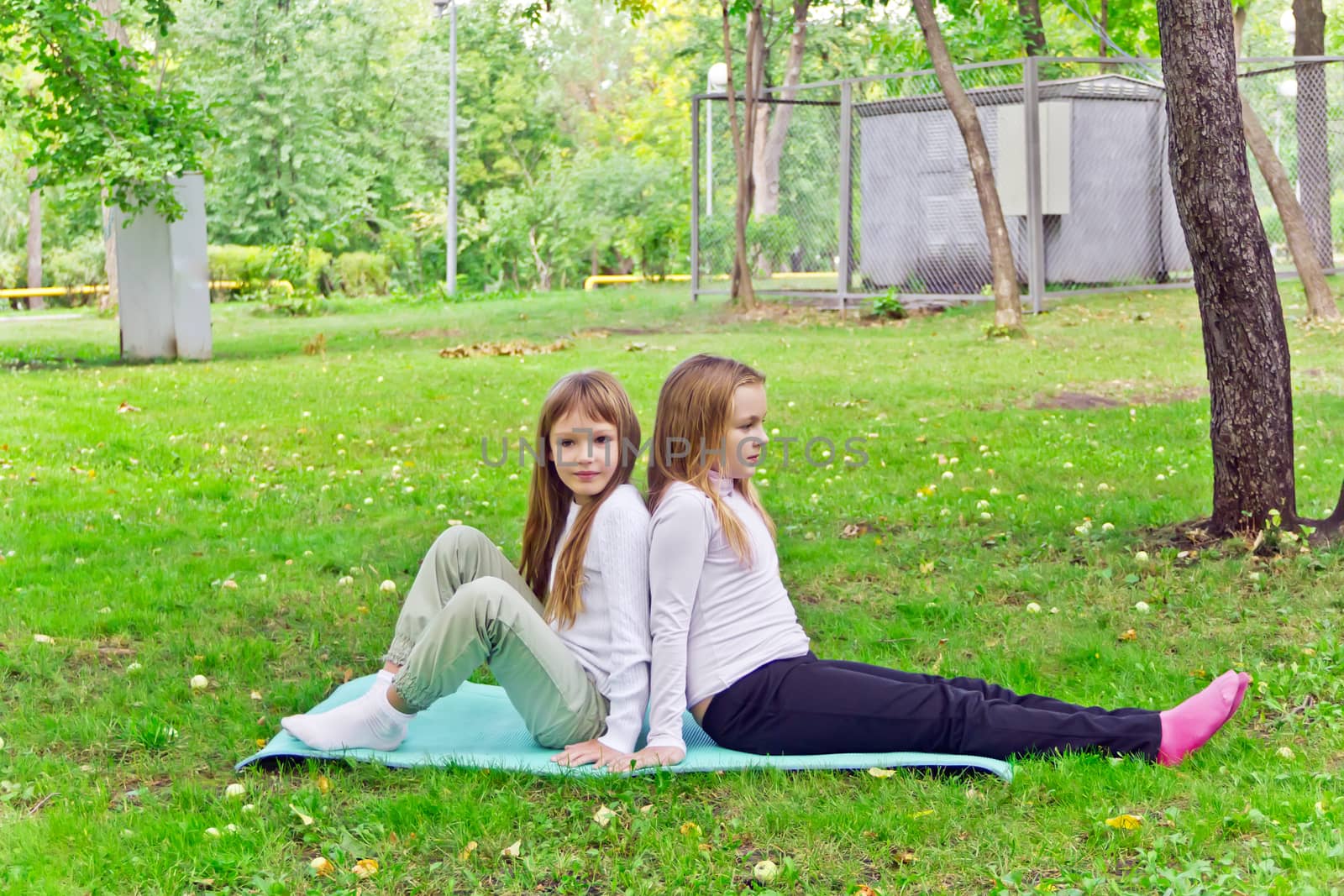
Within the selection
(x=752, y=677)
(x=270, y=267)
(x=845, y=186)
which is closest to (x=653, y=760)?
(x=752, y=677)

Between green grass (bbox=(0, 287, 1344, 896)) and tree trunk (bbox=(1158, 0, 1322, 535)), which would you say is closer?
green grass (bbox=(0, 287, 1344, 896))

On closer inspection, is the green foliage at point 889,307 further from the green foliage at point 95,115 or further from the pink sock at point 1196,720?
the pink sock at point 1196,720

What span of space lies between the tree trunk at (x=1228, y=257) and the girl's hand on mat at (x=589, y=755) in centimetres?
308

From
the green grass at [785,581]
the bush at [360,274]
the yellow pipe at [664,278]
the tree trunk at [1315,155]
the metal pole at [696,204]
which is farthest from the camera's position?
the bush at [360,274]

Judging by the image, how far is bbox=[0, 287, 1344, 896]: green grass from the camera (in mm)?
3104

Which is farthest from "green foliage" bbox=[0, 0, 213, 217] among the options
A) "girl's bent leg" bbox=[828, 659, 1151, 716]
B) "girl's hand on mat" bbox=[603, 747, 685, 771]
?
"girl's bent leg" bbox=[828, 659, 1151, 716]

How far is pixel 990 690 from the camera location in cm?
368

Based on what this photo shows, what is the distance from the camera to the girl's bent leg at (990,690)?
11.8ft

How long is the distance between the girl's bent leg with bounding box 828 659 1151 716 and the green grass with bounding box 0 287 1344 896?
190 millimetres

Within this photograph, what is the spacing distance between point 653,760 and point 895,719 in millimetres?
650

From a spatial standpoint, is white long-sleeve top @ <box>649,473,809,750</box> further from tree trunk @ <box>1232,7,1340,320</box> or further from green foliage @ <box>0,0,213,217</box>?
tree trunk @ <box>1232,7,1340,320</box>

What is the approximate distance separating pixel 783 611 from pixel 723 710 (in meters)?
0.32

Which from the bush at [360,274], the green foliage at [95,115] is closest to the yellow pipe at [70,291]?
the bush at [360,274]

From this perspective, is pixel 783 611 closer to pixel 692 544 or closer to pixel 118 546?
pixel 692 544
